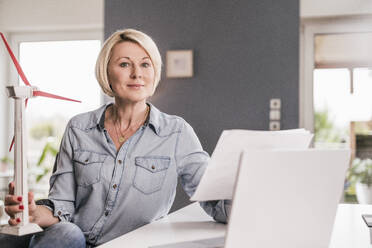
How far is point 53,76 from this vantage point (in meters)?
4.77

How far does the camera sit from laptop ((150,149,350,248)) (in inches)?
30.3

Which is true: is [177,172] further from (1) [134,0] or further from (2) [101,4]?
(2) [101,4]

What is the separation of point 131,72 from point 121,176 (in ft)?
1.29

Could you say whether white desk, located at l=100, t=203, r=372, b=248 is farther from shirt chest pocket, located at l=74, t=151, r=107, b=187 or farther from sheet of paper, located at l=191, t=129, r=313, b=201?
shirt chest pocket, located at l=74, t=151, r=107, b=187

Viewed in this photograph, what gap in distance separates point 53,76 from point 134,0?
139 cm

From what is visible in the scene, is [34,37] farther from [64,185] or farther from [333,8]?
[64,185]

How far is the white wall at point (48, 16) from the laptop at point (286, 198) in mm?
3803

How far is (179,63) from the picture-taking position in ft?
12.5

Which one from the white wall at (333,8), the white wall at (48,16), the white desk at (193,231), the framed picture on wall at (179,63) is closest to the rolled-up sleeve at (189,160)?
the white desk at (193,231)

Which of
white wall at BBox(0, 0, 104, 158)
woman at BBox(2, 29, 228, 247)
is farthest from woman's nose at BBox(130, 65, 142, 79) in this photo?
white wall at BBox(0, 0, 104, 158)

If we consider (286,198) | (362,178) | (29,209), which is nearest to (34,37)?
(362,178)

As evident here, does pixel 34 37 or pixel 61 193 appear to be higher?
pixel 34 37

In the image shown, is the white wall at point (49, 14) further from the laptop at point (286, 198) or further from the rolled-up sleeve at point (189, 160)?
the laptop at point (286, 198)

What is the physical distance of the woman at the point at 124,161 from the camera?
59.2 inches
